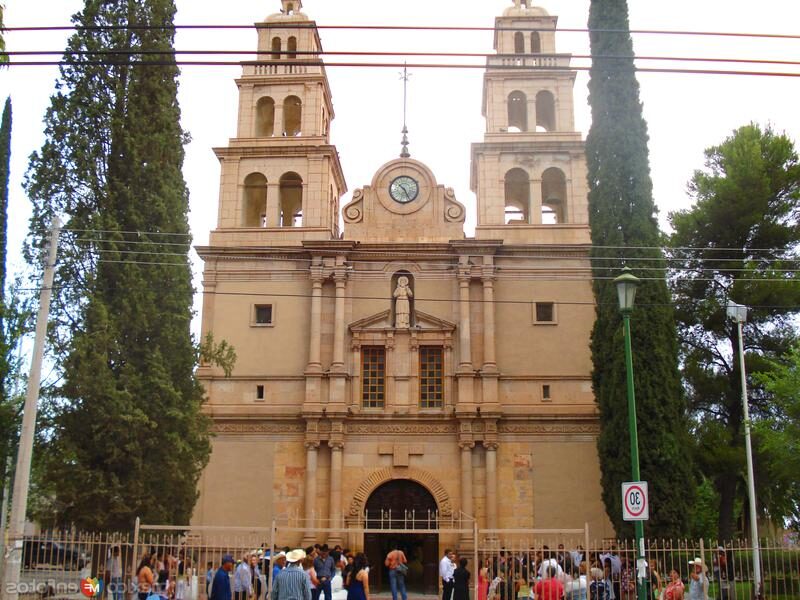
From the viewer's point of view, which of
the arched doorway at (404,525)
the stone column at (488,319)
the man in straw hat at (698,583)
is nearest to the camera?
the man in straw hat at (698,583)

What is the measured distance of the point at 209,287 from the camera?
31719 mm

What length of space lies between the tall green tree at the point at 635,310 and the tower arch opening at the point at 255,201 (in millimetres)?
12600

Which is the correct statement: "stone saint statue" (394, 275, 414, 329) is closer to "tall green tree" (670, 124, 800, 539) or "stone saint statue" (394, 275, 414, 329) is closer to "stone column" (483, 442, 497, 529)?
"stone column" (483, 442, 497, 529)

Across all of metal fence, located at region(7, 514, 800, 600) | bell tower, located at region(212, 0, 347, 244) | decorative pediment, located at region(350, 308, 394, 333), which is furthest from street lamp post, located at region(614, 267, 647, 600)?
bell tower, located at region(212, 0, 347, 244)

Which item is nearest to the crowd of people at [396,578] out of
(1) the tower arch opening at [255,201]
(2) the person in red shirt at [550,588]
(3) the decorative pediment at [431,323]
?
(2) the person in red shirt at [550,588]

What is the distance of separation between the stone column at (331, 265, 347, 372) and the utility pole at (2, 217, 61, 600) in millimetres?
14167

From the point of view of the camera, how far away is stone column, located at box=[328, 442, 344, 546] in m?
28.7

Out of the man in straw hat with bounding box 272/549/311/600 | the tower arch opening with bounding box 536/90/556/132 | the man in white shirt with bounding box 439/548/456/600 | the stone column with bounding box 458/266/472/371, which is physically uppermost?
the tower arch opening with bounding box 536/90/556/132

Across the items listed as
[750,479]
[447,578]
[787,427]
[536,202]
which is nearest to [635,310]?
[787,427]

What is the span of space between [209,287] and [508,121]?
41.3 ft

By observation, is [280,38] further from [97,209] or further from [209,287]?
[97,209]

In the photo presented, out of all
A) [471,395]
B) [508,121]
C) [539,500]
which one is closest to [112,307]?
[471,395]

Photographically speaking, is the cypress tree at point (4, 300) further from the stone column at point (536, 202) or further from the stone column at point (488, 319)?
the stone column at point (536, 202)

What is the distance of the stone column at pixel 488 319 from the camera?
1196 inches
